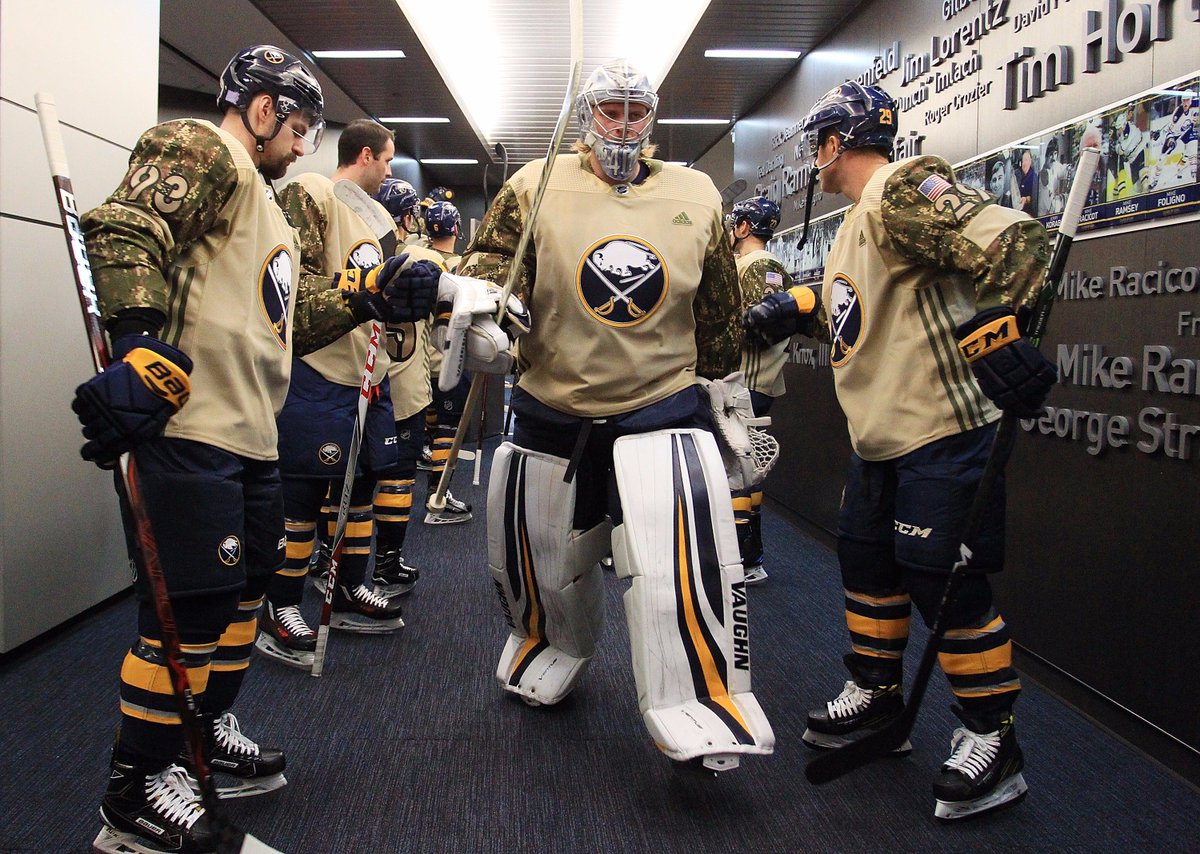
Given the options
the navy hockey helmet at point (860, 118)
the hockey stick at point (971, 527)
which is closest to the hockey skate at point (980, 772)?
the hockey stick at point (971, 527)

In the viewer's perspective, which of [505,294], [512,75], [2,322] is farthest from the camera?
[512,75]

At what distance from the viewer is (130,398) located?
1397 millimetres

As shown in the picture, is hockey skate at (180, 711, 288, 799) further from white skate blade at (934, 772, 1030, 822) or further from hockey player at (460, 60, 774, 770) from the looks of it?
white skate blade at (934, 772, 1030, 822)

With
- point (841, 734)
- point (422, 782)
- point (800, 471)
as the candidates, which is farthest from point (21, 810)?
point (800, 471)

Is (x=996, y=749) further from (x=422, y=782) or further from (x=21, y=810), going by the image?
(x=21, y=810)

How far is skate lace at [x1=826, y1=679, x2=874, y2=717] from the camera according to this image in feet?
7.96

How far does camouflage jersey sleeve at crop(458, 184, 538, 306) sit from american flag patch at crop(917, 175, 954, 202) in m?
0.93

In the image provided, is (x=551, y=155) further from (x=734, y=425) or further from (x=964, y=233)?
(x=964, y=233)

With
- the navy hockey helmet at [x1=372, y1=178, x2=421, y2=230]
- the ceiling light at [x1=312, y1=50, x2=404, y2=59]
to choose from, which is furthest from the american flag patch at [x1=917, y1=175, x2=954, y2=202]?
the ceiling light at [x1=312, y1=50, x2=404, y2=59]

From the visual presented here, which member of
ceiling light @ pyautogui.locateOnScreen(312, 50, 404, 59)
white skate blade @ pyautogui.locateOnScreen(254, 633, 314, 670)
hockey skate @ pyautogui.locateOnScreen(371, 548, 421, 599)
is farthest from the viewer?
ceiling light @ pyautogui.locateOnScreen(312, 50, 404, 59)

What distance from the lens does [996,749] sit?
207 cm

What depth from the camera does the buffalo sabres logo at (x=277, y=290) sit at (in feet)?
6.16

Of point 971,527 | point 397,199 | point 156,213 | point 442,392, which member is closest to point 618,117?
point 156,213

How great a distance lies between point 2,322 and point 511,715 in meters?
1.97
